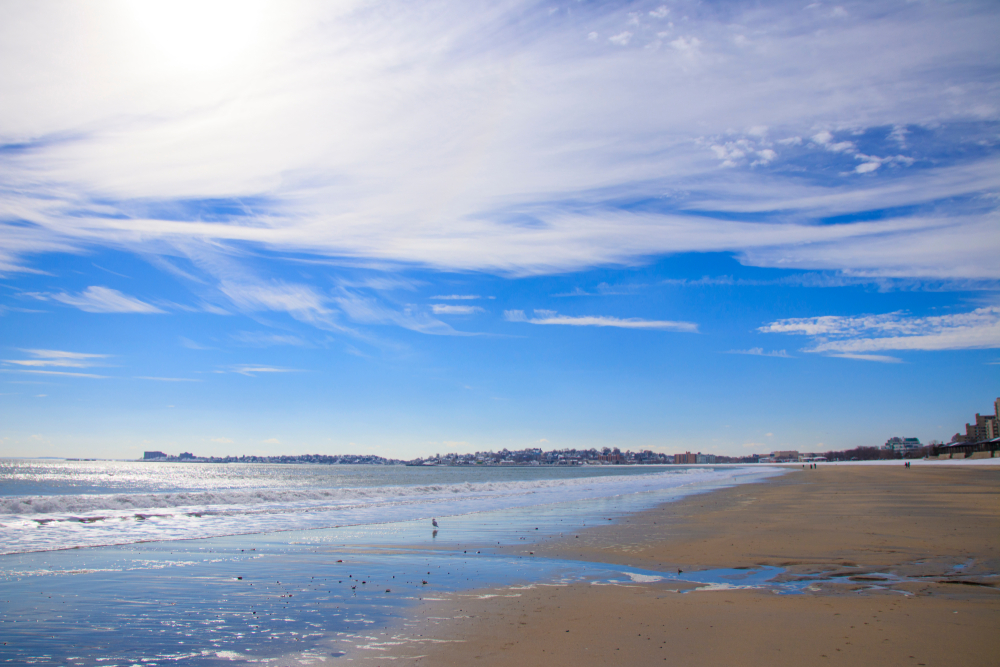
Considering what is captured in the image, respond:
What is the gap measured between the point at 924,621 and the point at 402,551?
12.1 meters

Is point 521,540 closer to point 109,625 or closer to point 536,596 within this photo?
point 536,596

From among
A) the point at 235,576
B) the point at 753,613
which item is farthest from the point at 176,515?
the point at 753,613

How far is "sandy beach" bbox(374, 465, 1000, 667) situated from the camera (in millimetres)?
6941

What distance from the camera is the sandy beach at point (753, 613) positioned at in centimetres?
694

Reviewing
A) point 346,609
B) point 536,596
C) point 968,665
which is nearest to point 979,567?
point 968,665

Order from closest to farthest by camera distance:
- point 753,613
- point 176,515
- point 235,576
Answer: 1. point 753,613
2. point 235,576
3. point 176,515

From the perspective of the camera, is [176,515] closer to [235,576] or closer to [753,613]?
[235,576]

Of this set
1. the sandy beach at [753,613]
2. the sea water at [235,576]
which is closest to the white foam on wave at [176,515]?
the sea water at [235,576]

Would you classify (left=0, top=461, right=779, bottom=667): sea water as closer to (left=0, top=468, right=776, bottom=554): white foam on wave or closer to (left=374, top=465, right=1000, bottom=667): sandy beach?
(left=0, top=468, right=776, bottom=554): white foam on wave

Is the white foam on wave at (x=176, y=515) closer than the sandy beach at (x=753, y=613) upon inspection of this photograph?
No

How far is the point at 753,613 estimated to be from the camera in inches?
342

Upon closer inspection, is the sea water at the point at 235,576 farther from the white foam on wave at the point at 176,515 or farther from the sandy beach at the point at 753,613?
the sandy beach at the point at 753,613

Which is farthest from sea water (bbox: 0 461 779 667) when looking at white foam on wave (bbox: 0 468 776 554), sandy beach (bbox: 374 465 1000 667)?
sandy beach (bbox: 374 465 1000 667)

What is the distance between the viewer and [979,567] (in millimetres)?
11492
